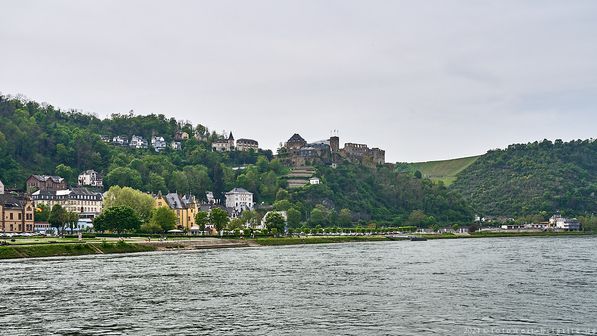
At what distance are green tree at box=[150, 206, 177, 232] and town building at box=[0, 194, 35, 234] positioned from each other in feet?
95.4

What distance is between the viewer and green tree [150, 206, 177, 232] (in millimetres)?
140125

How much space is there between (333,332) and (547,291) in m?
23.3

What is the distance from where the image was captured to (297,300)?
4638cm

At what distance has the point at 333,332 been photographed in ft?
112

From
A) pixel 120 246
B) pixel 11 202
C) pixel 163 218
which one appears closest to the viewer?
pixel 120 246

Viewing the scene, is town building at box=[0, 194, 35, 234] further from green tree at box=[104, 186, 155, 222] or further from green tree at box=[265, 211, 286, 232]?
green tree at box=[265, 211, 286, 232]

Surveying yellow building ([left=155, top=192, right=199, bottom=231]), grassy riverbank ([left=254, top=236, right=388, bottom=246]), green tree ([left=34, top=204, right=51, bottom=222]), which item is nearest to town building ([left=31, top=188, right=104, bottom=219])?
yellow building ([left=155, top=192, right=199, bottom=231])

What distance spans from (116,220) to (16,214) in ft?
95.2

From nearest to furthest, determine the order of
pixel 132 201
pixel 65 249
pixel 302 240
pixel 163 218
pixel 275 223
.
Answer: pixel 65 249
pixel 163 218
pixel 302 240
pixel 132 201
pixel 275 223

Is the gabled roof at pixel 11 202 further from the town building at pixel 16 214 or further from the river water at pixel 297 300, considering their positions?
the river water at pixel 297 300

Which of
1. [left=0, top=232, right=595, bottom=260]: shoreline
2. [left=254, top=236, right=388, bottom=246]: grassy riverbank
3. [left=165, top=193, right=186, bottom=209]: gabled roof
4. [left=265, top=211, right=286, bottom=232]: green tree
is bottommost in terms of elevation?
[left=254, top=236, right=388, bottom=246]: grassy riverbank

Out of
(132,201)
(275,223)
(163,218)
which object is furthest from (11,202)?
(275,223)

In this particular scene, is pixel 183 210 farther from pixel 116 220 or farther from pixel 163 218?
pixel 116 220

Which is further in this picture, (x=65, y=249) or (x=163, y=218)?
(x=163, y=218)
